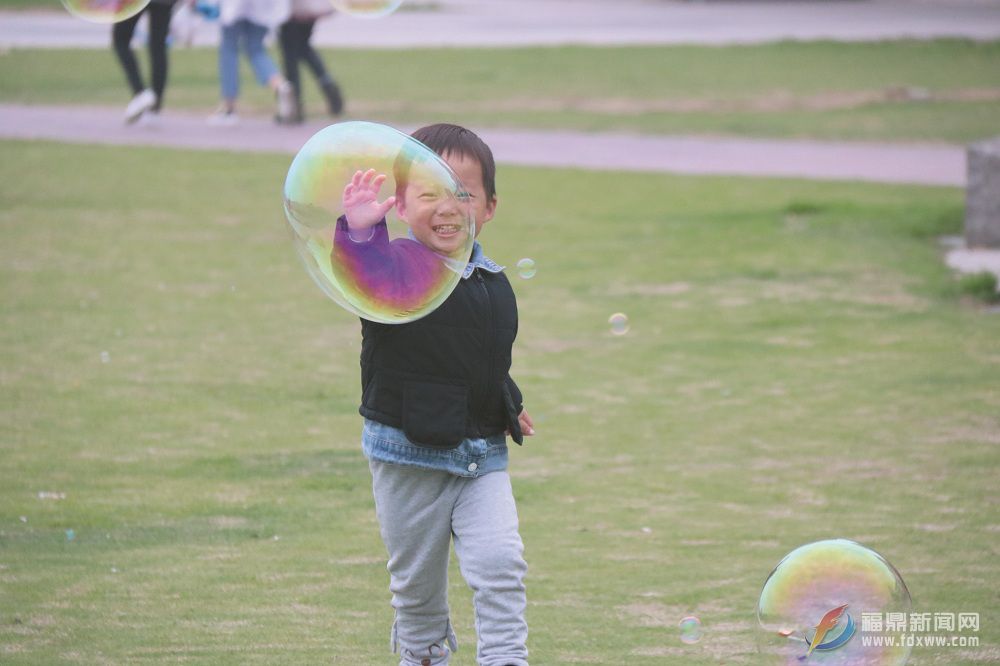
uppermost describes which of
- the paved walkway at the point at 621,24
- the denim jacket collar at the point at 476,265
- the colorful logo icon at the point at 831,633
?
the denim jacket collar at the point at 476,265

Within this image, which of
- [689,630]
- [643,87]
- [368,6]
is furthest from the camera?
[643,87]

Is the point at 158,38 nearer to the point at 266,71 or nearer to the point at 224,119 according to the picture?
the point at 266,71

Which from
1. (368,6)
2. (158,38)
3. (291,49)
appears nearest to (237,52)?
(291,49)

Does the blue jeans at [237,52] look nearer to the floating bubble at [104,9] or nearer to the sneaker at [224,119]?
the sneaker at [224,119]

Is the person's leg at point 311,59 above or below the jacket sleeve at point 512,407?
below

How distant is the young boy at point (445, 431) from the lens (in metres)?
3.65

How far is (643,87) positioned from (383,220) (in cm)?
1579

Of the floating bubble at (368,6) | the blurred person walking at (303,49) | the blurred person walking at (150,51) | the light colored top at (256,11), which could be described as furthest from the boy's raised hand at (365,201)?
the blurred person walking at (303,49)

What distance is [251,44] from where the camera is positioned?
15.5 m

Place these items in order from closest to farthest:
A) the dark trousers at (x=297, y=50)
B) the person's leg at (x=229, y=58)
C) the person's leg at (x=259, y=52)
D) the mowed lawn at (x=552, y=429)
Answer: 1. the mowed lawn at (x=552, y=429)
2. the person's leg at (x=229, y=58)
3. the person's leg at (x=259, y=52)
4. the dark trousers at (x=297, y=50)

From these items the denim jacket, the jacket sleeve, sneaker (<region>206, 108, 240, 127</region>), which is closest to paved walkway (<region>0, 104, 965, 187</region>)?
sneaker (<region>206, 108, 240, 127</region>)

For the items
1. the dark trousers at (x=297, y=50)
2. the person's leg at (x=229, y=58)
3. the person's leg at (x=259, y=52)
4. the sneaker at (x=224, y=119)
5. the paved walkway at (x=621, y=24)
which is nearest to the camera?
the person's leg at (x=229, y=58)

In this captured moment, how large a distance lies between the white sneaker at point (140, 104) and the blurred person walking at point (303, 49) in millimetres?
1435

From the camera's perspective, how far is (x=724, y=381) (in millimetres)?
7477
